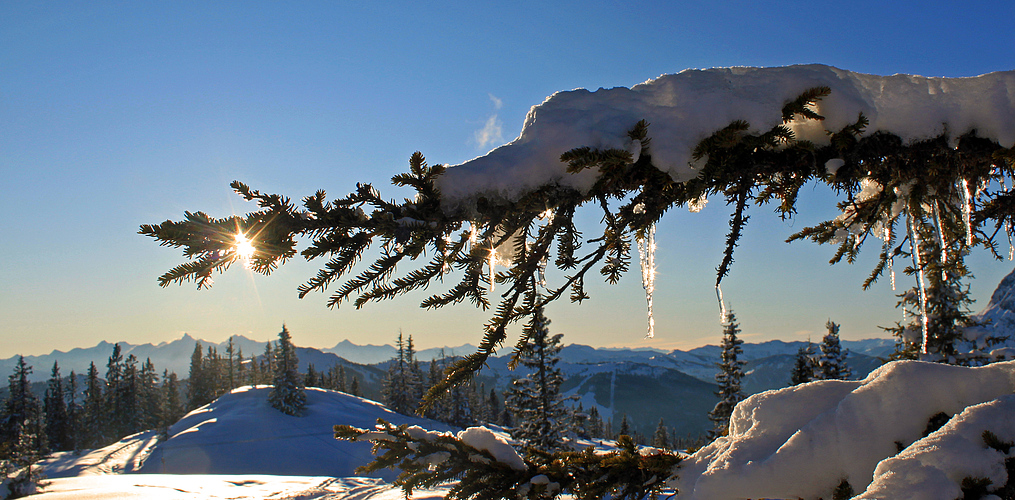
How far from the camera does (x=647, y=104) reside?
6.81 ft

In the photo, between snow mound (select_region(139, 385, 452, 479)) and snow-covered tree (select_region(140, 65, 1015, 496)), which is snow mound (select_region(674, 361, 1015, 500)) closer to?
snow-covered tree (select_region(140, 65, 1015, 496))

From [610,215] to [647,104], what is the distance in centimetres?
54

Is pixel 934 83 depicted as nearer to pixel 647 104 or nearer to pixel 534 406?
pixel 647 104

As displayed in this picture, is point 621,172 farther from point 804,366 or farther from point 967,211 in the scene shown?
point 804,366

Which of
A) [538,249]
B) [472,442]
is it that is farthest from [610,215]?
[472,442]

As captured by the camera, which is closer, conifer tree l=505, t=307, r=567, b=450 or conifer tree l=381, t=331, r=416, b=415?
conifer tree l=505, t=307, r=567, b=450

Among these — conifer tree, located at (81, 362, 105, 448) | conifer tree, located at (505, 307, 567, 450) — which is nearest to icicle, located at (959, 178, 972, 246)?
conifer tree, located at (505, 307, 567, 450)

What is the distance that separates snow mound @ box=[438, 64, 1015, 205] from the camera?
1884 millimetres

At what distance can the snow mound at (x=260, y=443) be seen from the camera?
4169cm

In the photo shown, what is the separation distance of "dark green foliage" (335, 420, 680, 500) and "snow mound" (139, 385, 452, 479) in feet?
119

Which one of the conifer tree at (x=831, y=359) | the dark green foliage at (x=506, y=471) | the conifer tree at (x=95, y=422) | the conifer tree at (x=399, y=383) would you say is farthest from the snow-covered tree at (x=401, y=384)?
the dark green foliage at (x=506, y=471)

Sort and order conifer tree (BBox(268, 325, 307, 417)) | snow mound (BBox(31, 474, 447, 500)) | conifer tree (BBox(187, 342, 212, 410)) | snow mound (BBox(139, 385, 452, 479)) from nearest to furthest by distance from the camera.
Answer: snow mound (BBox(31, 474, 447, 500))
snow mound (BBox(139, 385, 452, 479))
conifer tree (BBox(268, 325, 307, 417))
conifer tree (BBox(187, 342, 212, 410))

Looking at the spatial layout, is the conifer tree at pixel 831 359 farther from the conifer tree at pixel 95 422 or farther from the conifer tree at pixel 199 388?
the conifer tree at pixel 199 388

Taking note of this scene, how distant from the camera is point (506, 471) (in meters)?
2.91
